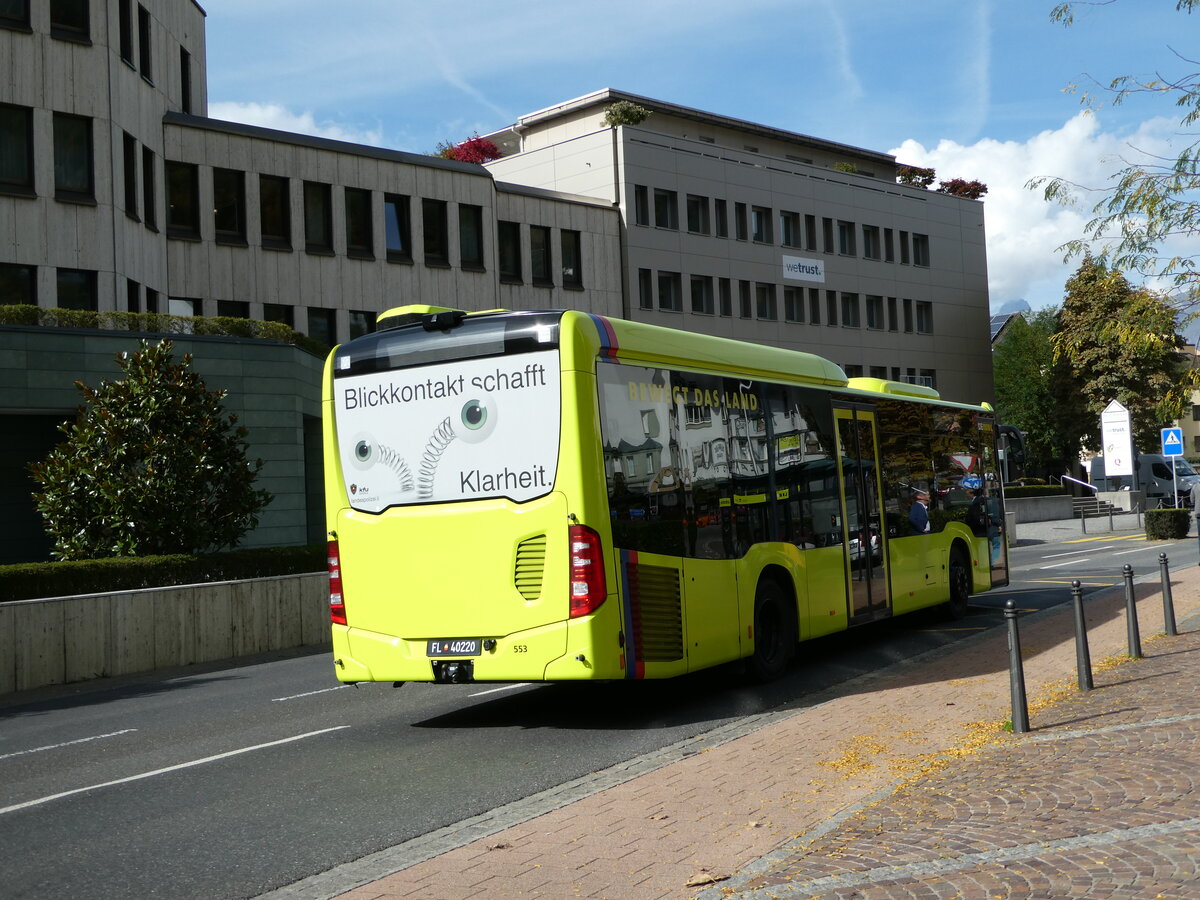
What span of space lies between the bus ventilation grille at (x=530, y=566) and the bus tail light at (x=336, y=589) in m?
1.70

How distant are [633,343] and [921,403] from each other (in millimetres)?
7185

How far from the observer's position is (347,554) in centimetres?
1083

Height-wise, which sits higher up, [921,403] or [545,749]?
[921,403]

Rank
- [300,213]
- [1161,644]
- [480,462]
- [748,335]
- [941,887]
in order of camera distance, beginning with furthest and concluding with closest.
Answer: [748,335] < [300,213] < [1161,644] < [480,462] < [941,887]

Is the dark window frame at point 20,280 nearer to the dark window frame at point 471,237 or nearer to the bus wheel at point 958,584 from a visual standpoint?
the dark window frame at point 471,237

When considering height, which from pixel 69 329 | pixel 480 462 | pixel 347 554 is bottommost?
pixel 347 554

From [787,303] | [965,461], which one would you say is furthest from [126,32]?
[787,303]

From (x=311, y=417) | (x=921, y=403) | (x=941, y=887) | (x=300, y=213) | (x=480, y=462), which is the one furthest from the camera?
(x=300, y=213)

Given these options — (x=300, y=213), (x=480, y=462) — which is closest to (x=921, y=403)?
(x=480, y=462)

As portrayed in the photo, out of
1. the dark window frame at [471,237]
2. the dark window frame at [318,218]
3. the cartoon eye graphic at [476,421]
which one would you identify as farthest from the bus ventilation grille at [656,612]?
the dark window frame at [471,237]

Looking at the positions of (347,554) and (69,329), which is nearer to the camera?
(347,554)

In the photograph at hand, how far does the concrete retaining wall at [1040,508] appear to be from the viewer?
53184 millimetres

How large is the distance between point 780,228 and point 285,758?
50.1 metres

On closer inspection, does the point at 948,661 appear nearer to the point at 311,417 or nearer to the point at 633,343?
the point at 633,343
